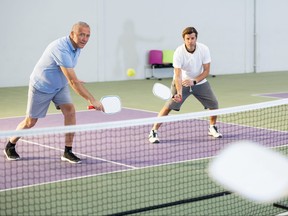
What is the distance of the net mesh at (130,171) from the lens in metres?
4.87

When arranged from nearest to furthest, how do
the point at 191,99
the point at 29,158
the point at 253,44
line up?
the point at 29,158 < the point at 191,99 < the point at 253,44

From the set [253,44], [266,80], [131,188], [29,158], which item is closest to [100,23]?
[266,80]

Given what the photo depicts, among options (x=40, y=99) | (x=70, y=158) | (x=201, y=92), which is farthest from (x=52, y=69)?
(x=201, y=92)

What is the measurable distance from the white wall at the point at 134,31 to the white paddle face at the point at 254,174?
9.11 meters

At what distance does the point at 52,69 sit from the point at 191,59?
6.59 ft

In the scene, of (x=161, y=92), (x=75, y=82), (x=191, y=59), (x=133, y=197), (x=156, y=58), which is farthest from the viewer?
(x=156, y=58)

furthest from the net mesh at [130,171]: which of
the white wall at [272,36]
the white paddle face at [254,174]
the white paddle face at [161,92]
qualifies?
the white wall at [272,36]

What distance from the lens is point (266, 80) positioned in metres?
17.1

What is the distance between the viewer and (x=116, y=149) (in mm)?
7316

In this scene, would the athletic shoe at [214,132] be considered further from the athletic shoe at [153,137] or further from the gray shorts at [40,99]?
the gray shorts at [40,99]

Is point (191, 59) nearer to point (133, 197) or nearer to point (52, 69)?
point (52, 69)

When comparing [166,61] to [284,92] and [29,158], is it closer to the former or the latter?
[284,92]

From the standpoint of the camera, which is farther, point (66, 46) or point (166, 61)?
point (166, 61)

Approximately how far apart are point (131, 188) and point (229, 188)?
33.9 inches
